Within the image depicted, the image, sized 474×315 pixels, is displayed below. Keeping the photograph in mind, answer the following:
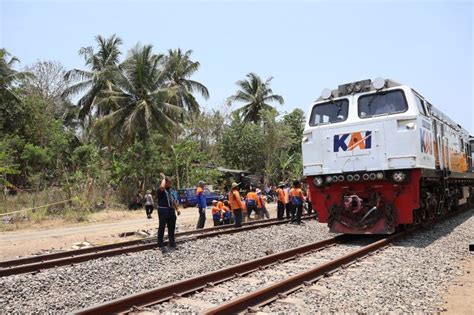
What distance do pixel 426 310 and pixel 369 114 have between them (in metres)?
5.89

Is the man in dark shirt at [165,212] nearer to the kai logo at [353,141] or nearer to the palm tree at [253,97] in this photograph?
the kai logo at [353,141]

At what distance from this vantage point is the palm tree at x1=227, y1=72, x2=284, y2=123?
152ft

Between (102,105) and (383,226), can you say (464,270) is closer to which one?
(383,226)

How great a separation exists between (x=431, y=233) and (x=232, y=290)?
292 inches

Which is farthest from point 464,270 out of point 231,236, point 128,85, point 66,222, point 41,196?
point 128,85

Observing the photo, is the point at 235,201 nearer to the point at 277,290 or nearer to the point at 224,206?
the point at 224,206

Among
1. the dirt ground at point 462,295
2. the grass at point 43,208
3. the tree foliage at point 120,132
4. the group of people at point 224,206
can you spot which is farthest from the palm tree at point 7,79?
the dirt ground at point 462,295

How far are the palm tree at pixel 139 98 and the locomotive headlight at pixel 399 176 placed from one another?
75.8 ft

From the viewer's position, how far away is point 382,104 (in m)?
10.4

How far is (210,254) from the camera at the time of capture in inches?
371

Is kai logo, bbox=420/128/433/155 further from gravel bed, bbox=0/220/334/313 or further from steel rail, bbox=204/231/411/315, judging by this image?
gravel bed, bbox=0/220/334/313

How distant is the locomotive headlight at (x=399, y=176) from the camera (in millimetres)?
9648

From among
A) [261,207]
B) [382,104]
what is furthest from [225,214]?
[382,104]

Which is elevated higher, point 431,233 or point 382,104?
point 382,104
